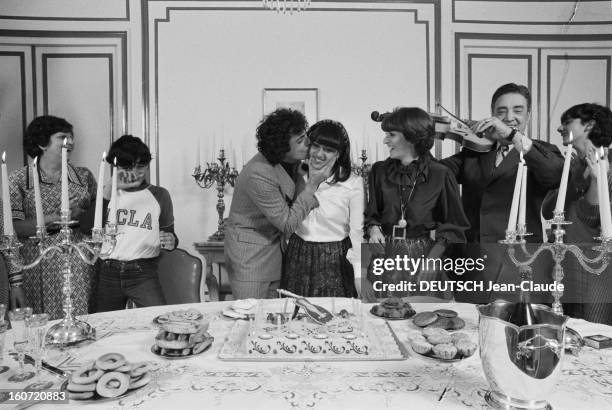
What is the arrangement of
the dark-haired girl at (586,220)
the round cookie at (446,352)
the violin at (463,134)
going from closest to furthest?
1. the round cookie at (446,352)
2. the dark-haired girl at (586,220)
3. the violin at (463,134)

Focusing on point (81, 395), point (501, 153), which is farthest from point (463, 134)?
point (81, 395)

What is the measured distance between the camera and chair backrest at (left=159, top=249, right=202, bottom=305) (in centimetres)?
213

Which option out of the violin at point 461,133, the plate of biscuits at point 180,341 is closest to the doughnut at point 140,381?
the plate of biscuits at point 180,341

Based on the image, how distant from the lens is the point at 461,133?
7.48 ft

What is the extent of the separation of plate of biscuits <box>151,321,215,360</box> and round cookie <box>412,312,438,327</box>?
631 millimetres

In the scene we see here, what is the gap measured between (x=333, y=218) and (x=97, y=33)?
2.86 meters

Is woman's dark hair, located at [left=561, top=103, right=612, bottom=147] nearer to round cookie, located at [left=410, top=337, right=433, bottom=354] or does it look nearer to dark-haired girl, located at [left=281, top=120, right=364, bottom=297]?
dark-haired girl, located at [left=281, top=120, right=364, bottom=297]

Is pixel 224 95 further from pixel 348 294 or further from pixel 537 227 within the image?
pixel 537 227

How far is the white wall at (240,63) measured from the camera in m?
3.77

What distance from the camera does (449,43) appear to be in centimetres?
389

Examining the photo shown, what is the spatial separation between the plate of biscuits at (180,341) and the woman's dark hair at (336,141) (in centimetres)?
117

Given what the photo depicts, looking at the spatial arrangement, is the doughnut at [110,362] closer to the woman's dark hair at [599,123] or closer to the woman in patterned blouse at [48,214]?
the woman in patterned blouse at [48,214]

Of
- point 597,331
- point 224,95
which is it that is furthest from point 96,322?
point 224,95

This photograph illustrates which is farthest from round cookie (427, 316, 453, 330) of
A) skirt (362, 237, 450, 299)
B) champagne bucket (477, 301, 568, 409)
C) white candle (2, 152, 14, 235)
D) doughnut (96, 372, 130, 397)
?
white candle (2, 152, 14, 235)
